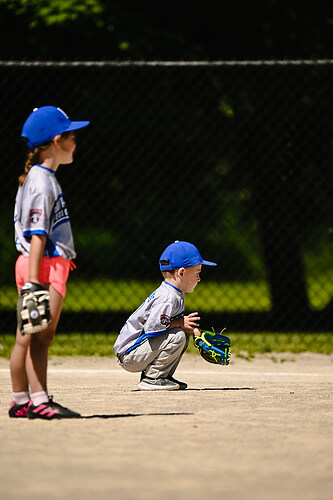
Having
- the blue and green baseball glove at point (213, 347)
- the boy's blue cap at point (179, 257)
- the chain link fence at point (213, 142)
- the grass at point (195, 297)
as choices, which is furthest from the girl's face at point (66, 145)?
the grass at point (195, 297)

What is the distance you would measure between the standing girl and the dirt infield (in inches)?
5.1

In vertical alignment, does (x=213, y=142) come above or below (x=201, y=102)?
below

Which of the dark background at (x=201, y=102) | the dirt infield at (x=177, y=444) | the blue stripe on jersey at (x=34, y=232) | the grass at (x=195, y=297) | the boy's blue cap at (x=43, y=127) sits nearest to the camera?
the dirt infield at (x=177, y=444)

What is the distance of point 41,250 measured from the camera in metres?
4.50

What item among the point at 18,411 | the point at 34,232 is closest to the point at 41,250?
the point at 34,232

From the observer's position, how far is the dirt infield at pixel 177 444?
331 centimetres

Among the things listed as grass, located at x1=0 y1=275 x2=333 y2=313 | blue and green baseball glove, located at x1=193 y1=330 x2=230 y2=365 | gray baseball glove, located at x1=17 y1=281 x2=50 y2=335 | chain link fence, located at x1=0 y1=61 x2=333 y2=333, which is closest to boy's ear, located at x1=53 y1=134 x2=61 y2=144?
gray baseball glove, located at x1=17 y1=281 x2=50 y2=335

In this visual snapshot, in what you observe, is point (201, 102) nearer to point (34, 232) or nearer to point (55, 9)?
point (55, 9)

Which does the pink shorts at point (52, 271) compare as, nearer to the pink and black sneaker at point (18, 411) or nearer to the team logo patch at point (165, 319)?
the pink and black sneaker at point (18, 411)

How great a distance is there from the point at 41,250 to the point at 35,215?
176mm

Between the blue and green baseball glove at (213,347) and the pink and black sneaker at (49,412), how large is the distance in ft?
3.98

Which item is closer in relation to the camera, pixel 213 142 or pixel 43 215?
pixel 43 215

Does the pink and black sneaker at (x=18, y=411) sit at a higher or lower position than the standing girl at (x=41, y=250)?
lower

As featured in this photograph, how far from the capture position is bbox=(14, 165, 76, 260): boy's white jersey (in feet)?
14.9
